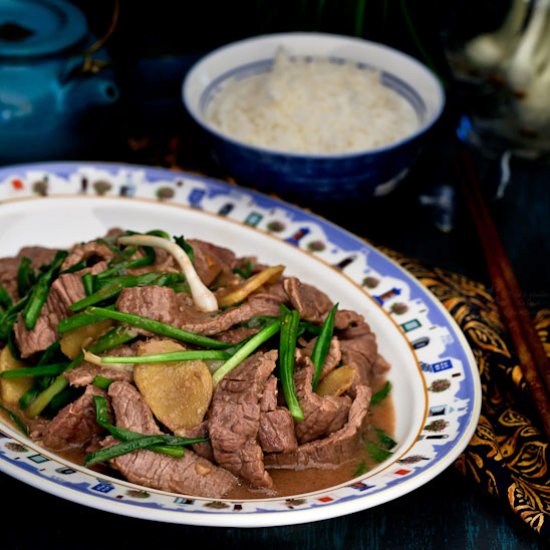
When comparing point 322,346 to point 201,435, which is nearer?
point 201,435

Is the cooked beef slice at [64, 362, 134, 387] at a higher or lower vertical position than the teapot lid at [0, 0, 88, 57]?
lower

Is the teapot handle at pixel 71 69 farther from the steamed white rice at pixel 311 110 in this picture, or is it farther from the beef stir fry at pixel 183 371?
the beef stir fry at pixel 183 371

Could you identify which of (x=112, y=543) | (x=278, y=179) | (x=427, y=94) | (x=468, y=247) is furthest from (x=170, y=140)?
(x=112, y=543)

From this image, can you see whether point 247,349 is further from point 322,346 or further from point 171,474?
point 171,474

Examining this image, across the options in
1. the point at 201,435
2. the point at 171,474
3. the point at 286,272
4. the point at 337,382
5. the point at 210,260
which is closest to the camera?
the point at 171,474

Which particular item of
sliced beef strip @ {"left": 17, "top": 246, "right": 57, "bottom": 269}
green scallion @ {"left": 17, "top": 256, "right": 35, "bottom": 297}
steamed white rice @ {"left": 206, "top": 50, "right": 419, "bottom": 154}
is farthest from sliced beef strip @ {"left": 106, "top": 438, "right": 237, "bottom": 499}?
steamed white rice @ {"left": 206, "top": 50, "right": 419, "bottom": 154}

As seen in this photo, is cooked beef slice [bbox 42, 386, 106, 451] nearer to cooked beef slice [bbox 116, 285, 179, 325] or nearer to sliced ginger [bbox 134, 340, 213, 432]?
sliced ginger [bbox 134, 340, 213, 432]

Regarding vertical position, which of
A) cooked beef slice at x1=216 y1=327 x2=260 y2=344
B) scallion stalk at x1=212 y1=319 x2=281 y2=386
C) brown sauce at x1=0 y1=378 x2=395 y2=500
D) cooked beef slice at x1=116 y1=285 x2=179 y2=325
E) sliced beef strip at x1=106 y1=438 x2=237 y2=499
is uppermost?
cooked beef slice at x1=116 y1=285 x2=179 y2=325

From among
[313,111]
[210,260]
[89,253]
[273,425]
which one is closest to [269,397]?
[273,425]
